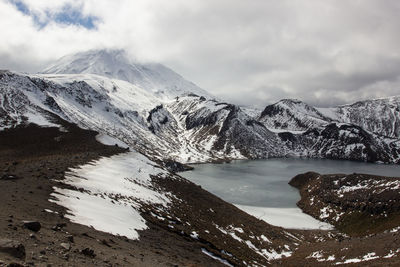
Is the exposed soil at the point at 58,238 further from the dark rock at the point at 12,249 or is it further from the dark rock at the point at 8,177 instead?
the dark rock at the point at 12,249

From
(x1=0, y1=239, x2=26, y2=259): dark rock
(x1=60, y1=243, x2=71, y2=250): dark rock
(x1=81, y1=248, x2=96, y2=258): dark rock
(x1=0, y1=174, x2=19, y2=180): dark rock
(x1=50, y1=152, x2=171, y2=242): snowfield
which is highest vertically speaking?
(x1=0, y1=239, x2=26, y2=259): dark rock

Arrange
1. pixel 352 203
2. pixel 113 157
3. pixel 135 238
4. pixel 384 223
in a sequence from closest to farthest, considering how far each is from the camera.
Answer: pixel 135 238, pixel 113 157, pixel 384 223, pixel 352 203

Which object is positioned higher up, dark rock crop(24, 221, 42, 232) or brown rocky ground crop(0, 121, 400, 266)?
dark rock crop(24, 221, 42, 232)

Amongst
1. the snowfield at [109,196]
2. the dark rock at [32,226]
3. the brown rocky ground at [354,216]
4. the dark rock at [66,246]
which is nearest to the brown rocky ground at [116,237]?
the dark rock at [66,246]

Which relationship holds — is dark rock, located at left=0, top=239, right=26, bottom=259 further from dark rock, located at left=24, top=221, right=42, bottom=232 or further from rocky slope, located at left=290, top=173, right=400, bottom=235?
rocky slope, located at left=290, top=173, right=400, bottom=235

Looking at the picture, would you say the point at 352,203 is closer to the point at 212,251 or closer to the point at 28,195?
the point at 212,251

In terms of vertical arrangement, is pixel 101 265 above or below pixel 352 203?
above

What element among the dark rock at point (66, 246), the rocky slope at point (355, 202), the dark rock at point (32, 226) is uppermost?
the dark rock at point (32, 226)

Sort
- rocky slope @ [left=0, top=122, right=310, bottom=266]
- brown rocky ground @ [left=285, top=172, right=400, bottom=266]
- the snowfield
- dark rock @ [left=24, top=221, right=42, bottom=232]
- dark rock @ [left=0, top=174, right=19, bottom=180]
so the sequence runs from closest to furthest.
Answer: rocky slope @ [left=0, top=122, right=310, bottom=266]
dark rock @ [left=24, top=221, right=42, bottom=232]
the snowfield
dark rock @ [left=0, top=174, right=19, bottom=180]
brown rocky ground @ [left=285, top=172, right=400, bottom=266]

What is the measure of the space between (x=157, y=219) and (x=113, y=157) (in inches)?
1367

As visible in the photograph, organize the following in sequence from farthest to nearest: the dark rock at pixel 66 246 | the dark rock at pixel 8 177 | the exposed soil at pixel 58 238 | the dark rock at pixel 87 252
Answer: the dark rock at pixel 8 177 < the dark rock at pixel 87 252 < the dark rock at pixel 66 246 < the exposed soil at pixel 58 238

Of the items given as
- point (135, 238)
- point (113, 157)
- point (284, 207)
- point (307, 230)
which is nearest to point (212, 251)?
point (135, 238)

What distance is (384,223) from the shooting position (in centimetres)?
7525

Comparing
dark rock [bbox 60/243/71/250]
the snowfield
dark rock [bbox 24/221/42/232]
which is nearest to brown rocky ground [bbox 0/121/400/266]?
dark rock [bbox 60/243/71/250]
